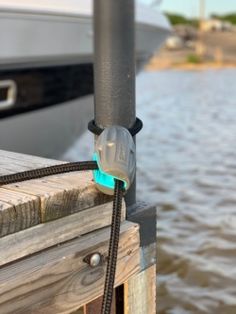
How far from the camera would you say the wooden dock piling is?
48.2 inches

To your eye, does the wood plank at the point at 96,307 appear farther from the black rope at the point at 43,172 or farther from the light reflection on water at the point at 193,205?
the light reflection on water at the point at 193,205

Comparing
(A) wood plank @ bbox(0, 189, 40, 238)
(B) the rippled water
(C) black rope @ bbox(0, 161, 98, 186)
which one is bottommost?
(B) the rippled water

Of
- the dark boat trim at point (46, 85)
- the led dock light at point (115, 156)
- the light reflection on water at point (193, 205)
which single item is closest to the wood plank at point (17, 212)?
the led dock light at point (115, 156)

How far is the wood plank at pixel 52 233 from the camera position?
48.1 inches

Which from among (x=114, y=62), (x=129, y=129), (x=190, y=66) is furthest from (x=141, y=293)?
(x=190, y=66)

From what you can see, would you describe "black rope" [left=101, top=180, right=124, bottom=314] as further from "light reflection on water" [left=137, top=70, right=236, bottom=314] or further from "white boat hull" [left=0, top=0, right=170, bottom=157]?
"white boat hull" [left=0, top=0, right=170, bottom=157]

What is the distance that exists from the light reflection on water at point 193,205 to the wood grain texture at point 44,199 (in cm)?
157

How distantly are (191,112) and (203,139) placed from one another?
3147 millimetres

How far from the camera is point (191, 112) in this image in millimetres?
10547

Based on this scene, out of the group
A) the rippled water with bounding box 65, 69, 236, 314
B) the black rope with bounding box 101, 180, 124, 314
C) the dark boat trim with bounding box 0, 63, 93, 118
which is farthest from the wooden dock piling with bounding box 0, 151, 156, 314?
the dark boat trim with bounding box 0, 63, 93, 118

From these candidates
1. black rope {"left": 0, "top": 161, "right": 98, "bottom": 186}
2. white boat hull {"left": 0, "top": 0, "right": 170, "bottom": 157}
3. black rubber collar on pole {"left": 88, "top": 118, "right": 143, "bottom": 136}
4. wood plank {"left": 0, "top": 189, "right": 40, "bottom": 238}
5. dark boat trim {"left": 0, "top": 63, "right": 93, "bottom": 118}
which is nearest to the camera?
wood plank {"left": 0, "top": 189, "right": 40, "bottom": 238}

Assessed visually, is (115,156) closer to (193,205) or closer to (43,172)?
(43,172)

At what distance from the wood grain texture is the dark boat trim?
1735 millimetres

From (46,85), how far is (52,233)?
225 centimetres
